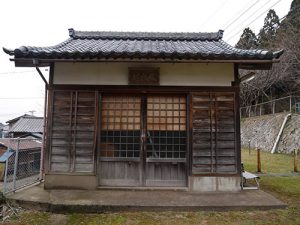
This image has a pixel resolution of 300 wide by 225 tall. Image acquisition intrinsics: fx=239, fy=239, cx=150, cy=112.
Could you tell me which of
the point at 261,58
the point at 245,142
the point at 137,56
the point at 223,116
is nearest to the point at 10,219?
the point at 137,56

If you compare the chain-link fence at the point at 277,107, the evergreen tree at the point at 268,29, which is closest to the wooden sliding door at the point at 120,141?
the chain-link fence at the point at 277,107

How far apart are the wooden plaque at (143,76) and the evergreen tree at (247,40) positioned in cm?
2552

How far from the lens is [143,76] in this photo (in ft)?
21.0

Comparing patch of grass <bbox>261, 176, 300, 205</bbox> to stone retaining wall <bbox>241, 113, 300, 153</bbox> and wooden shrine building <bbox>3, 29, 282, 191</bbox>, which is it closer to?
wooden shrine building <bbox>3, 29, 282, 191</bbox>

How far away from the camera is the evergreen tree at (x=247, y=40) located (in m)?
28.6

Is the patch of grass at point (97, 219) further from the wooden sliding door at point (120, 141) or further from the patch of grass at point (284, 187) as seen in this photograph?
the patch of grass at point (284, 187)

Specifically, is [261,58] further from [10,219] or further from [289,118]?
[289,118]

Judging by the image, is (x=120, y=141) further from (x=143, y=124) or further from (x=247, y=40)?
(x=247, y=40)

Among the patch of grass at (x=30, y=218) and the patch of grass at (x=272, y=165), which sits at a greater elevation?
the patch of grass at (x=272, y=165)

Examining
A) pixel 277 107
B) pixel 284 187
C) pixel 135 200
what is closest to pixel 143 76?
pixel 135 200

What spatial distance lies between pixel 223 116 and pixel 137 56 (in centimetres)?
279

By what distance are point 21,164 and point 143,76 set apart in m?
3.91

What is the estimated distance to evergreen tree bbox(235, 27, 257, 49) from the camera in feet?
94.0

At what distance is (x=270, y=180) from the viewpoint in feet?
26.6
